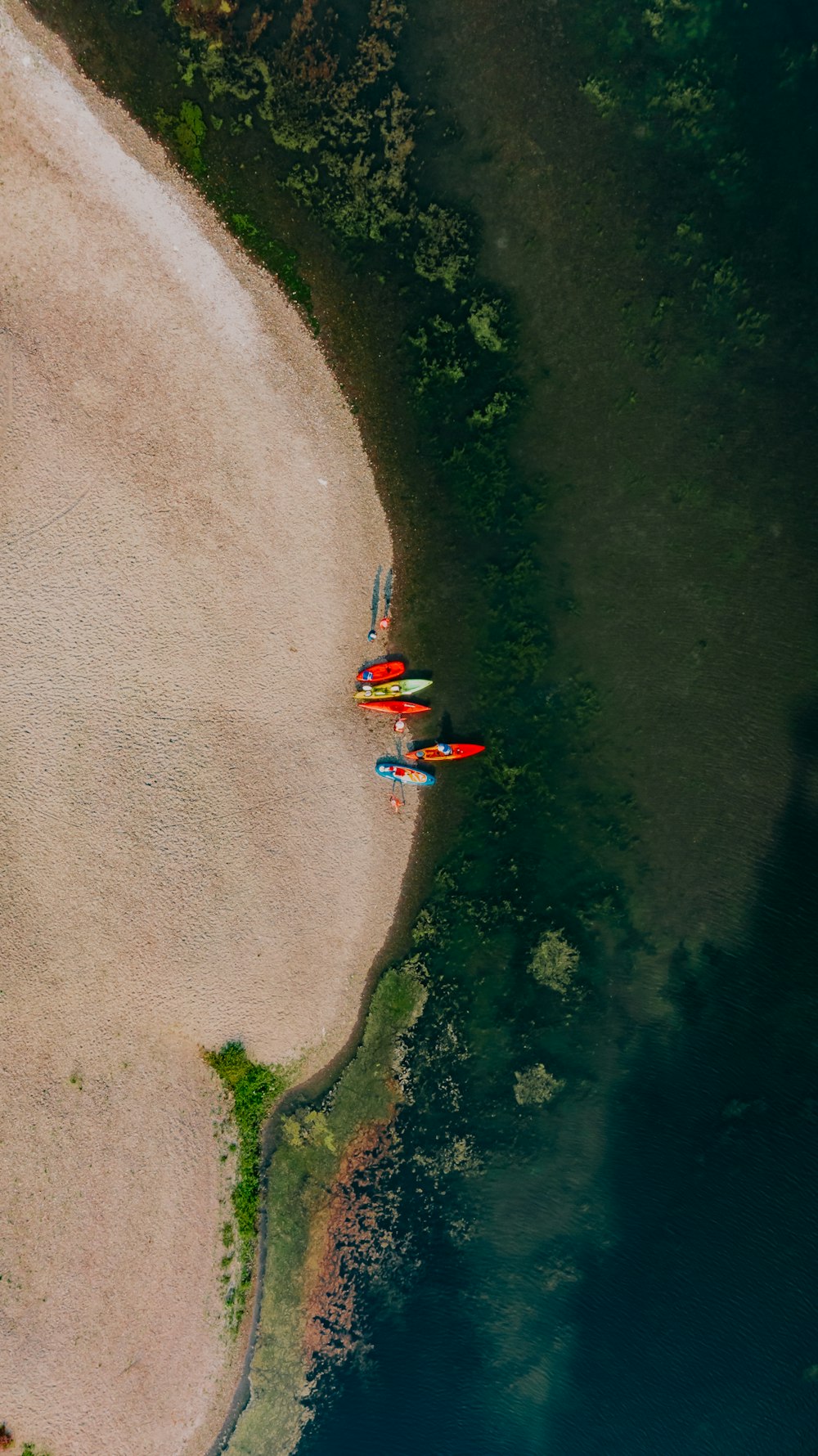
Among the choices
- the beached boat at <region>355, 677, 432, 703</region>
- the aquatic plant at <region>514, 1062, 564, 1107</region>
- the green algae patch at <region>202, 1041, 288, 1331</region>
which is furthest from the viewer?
the aquatic plant at <region>514, 1062, 564, 1107</region>

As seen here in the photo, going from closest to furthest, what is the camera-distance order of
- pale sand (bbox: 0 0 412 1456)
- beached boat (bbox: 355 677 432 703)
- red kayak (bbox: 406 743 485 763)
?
pale sand (bbox: 0 0 412 1456) < beached boat (bbox: 355 677 432 703) < red kayak (bbox: 406 743 485 763)

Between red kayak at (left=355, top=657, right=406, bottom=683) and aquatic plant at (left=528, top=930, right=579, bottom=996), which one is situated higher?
red kayak at (left=355, top=657, right=406, bottom=683)

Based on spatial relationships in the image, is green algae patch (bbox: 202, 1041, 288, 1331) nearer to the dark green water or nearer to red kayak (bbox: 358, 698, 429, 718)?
the dark green water

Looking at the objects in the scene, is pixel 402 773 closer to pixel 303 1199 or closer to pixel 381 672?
pixel 381 672

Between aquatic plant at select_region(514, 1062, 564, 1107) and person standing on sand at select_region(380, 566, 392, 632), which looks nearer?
person standing on sand at select_region(380, 566, 392, 632)

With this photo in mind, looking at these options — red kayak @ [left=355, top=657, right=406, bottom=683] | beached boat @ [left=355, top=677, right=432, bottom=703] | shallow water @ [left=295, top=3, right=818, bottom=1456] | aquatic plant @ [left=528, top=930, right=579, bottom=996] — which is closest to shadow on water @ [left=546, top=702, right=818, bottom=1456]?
shallow water @ [left=295, top=3, right=818, bottom=1456]

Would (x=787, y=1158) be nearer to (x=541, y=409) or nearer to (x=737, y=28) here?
(x=541, y=409)

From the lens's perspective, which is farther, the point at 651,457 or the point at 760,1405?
the point at 760,1405

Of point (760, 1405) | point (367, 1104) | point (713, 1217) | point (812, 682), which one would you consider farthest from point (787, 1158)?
point (812, 682)
